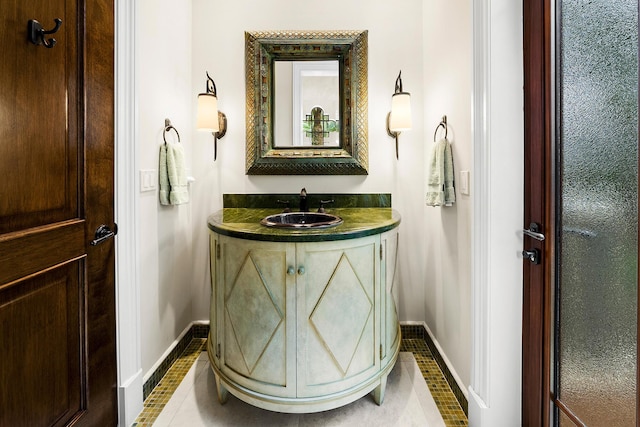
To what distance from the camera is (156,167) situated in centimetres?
174

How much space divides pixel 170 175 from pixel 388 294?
1.32 metres

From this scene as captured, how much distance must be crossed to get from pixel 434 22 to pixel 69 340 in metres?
2.38

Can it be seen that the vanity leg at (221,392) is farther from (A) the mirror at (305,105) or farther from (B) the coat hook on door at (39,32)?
(B) the coat hook on door at (39,32)

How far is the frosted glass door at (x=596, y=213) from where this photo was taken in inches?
33.6

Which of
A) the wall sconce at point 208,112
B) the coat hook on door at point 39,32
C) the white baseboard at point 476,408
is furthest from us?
the wall sconce at point 208,112

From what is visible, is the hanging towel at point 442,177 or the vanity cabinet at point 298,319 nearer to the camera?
the vanity cabinet at point 298,319

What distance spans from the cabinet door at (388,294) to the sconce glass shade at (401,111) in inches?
28.2

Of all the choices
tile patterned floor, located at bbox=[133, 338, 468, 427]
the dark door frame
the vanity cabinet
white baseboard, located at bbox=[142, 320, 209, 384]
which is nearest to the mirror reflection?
the vanity cabinet

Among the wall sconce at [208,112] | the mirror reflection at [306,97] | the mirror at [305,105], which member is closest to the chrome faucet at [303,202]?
the mirror at [305,105]

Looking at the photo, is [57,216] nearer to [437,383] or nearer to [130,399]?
[130,399]

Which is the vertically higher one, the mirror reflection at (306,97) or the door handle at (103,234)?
the mirror reflection at (306,97)

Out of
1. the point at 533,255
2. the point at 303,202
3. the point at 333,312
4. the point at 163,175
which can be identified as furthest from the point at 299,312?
the point at 163,175

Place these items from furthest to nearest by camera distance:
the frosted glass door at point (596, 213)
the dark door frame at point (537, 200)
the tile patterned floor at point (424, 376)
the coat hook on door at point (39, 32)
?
the tile patterned floor at point (424, 376) → the dark door frame at point (537, 200) → the coat hook on door at point (39, 32) → the frosted glass door at point (596, 213)

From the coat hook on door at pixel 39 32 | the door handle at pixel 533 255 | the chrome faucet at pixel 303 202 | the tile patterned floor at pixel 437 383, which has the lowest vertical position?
the tile patterned floor at pixel 437 383
